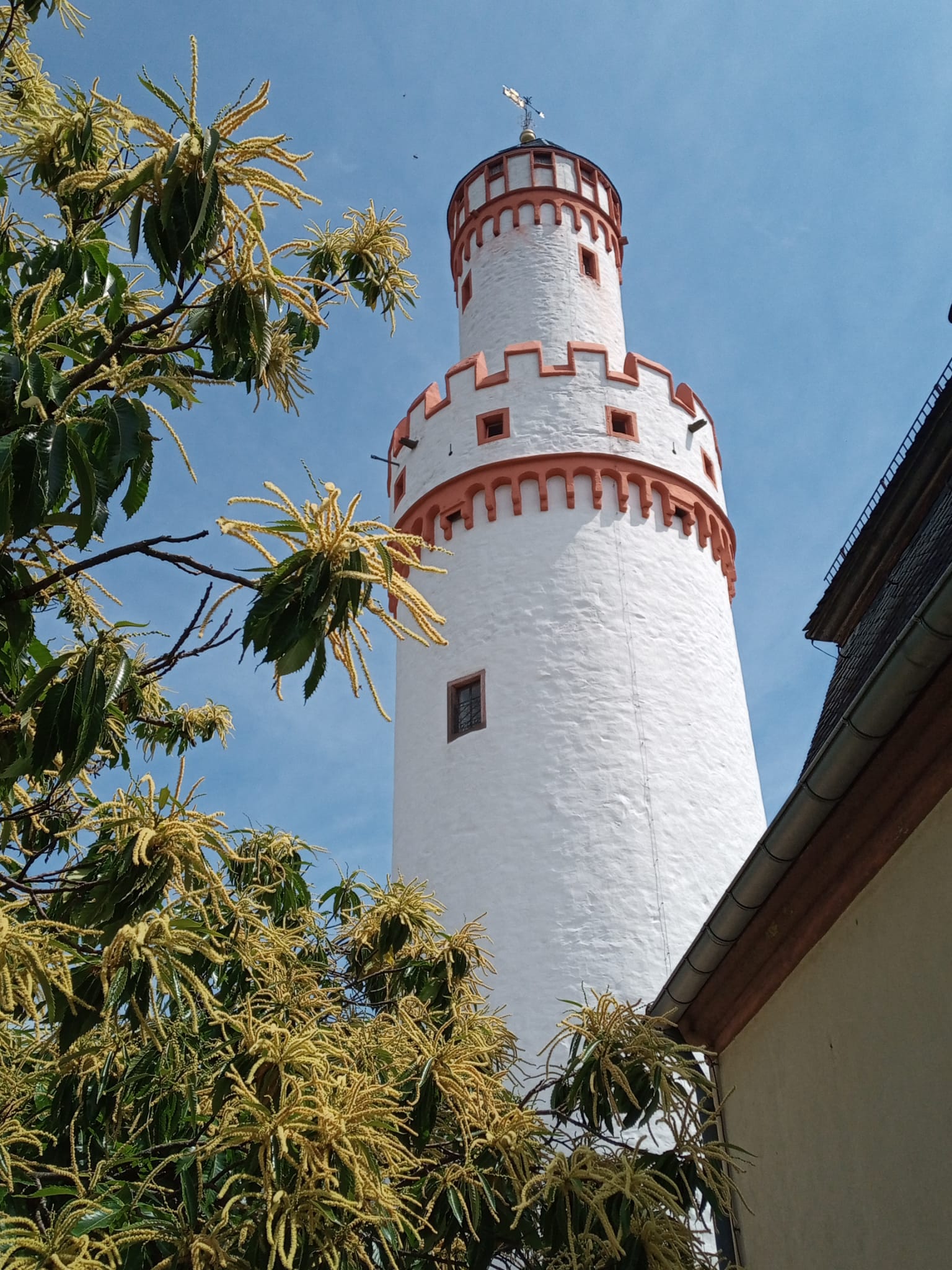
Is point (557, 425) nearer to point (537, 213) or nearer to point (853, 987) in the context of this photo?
point (537, 213)

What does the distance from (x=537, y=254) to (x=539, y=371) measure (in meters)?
2.89

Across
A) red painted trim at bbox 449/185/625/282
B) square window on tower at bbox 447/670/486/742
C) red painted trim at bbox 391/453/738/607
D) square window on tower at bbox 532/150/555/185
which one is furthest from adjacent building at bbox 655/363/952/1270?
square window on tower at bbox 532/150/555/185

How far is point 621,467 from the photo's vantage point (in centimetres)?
1330

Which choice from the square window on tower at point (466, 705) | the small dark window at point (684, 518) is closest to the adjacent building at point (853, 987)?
the square window on tower at point (466, 705)

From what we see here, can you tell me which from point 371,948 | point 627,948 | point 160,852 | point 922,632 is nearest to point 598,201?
point 627,948

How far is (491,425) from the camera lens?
547 inches

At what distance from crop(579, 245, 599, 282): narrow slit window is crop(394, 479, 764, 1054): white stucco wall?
14.7 feet

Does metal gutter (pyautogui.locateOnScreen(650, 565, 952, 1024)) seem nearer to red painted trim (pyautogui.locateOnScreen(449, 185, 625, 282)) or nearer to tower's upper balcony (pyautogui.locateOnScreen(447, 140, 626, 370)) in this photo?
tower's upper balcony (pyautogui.locateOnScreen(447, 140, 626, 370))

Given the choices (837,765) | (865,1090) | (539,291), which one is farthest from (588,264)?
(865,1090)

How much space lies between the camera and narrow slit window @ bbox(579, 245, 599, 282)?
53.7ft

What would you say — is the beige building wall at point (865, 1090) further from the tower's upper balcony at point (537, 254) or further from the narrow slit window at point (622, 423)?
the tower's upper balcony at point (537, 254)

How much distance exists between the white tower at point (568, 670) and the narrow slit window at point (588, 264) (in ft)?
2.53

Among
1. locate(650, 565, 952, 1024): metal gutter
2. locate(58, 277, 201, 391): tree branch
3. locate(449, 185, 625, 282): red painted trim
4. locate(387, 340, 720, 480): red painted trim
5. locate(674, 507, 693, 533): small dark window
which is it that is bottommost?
locate(650, 565, 952, 1024): metal gutter

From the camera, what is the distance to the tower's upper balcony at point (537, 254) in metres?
15.5
